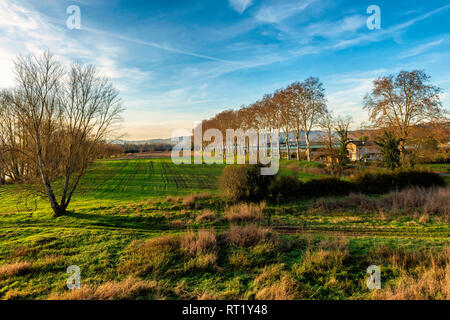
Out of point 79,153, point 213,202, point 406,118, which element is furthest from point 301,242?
point 406,118

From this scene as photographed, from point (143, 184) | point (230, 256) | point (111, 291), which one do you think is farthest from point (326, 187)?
point (143, 184)

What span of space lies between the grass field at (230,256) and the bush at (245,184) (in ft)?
10.4

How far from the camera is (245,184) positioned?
51.8ft

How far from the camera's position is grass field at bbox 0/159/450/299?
205 inches

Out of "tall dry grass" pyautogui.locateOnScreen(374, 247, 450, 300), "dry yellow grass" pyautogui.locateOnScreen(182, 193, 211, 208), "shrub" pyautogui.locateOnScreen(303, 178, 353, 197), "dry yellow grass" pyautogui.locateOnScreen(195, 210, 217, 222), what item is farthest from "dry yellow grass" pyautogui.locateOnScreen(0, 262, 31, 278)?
"shrub" pyautogui.locateOnScreen(303, 178, 353, 197)

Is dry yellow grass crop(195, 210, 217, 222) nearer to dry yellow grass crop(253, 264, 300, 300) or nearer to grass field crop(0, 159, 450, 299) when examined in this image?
grass field crop(0, 159, 450, 299)

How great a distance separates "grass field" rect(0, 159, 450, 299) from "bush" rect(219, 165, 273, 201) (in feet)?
10.4

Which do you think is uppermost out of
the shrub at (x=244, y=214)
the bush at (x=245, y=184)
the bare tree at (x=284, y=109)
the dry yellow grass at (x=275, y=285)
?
the bare tree at (x=284, y=109)

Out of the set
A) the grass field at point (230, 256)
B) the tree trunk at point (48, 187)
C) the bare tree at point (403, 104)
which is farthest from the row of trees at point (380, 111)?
the tree trunk at point (48, 187)

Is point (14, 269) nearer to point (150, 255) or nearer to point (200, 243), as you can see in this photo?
point (150, 255)

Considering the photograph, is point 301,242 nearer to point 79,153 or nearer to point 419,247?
point 419,247

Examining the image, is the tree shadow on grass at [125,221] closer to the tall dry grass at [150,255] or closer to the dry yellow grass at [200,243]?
the tall dry grass at [150,255]

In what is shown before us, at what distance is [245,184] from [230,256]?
8696 mm

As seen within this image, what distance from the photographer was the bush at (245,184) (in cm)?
1573
